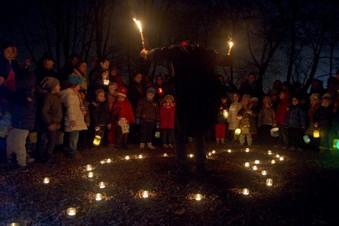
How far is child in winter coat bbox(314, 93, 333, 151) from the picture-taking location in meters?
12.5

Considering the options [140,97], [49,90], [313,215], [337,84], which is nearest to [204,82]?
[313,215]

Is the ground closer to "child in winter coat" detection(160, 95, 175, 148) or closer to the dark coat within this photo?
the dark coat

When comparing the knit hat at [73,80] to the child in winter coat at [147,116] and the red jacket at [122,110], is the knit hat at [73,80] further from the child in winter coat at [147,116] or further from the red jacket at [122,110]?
the child in winter coat at [147,116]

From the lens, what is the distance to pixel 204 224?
4.77 m

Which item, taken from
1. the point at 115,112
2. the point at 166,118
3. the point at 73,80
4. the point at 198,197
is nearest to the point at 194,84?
the point at 198,197

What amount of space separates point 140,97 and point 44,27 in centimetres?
1164

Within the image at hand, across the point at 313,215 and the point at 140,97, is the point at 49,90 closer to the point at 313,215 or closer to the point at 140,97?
the point at 140,97

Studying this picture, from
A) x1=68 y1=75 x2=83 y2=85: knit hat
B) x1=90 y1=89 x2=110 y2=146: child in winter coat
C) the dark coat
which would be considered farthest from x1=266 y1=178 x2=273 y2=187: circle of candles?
x1=90 y1=89 x2=110 y2=146: child in winter coat

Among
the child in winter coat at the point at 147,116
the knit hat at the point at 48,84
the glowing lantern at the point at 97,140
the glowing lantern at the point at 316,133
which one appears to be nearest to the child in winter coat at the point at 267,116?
the glowing lantern at the point at 316,133

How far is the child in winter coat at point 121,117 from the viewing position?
12.0 m

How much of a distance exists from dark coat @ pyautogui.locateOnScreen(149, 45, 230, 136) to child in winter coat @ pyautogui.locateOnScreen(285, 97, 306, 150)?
6.46m

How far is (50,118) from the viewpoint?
30.1 feet

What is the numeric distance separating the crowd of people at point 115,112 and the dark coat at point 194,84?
1.07ft

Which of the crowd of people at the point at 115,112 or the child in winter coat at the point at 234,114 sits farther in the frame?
the child in winter coat at the point at 234,114
